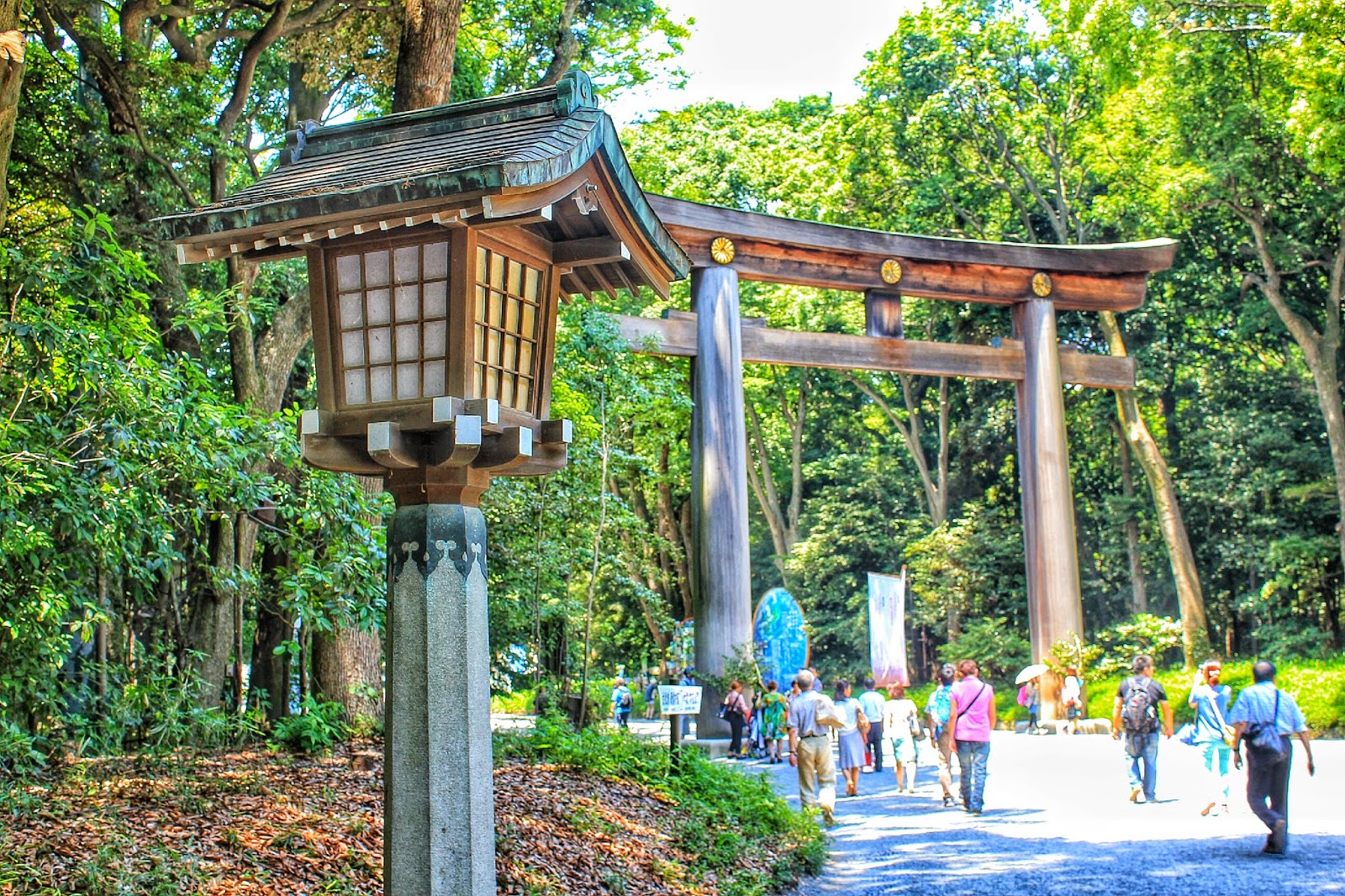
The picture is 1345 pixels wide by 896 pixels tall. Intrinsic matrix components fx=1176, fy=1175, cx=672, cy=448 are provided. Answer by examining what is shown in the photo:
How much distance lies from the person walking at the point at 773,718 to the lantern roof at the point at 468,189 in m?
10.3

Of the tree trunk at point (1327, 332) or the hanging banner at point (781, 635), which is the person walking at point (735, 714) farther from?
the tree trunk at point (1327, 332)

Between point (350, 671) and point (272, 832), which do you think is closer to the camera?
point (272, 832)

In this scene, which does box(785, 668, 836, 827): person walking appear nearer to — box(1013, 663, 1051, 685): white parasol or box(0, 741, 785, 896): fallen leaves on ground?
box(0, 741, 785, 896): fallen leaves on ground

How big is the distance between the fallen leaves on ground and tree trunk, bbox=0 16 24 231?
3.24 meters

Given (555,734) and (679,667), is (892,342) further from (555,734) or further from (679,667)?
(555,734)

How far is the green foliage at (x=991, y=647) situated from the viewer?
25688 mm

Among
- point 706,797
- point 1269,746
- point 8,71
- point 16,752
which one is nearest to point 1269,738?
point 1269,746

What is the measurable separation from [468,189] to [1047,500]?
15.8m

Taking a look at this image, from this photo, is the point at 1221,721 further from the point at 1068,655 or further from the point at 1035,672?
the point at 1068,655

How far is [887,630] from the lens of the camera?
18500mm

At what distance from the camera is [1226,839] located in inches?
332

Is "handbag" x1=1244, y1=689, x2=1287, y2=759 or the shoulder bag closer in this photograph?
"handbag" x1=1244, y1=689, x2=1287, y2=759

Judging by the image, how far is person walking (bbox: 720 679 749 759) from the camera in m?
15.3

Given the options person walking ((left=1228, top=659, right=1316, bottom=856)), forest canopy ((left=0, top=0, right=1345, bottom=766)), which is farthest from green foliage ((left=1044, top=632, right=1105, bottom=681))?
person walking ((left=1228, top=659, right=1316, bottom=856))
